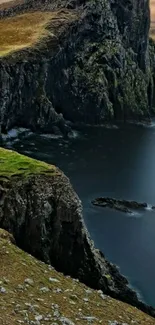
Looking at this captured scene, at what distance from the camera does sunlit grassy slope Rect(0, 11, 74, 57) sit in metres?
145

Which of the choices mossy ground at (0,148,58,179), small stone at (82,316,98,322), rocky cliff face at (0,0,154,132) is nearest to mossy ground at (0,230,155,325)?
small stone at (82,316,98,322)

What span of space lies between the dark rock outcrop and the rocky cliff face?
41.8 metres

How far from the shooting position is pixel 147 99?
187500 mm

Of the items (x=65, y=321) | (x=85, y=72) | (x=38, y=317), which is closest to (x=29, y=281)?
(x=65, y=321)

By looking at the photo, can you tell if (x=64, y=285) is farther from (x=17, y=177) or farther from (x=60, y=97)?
(x=60, y=97)

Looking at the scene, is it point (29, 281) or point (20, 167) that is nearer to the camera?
point (29, 281)

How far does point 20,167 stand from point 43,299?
22.4 meters

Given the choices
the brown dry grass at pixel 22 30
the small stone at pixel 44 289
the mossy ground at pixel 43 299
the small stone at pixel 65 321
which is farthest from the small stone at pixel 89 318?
the brown dry grass at pixel 22 30

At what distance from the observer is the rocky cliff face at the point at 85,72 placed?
449 ft

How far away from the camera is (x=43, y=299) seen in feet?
122

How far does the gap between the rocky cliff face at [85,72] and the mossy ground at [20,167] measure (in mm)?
68722

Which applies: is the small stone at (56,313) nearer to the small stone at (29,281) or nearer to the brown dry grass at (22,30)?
the small stone at (29,281)

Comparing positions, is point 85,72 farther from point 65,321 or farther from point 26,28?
point 65,321

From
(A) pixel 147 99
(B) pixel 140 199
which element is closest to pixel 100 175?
(B) pixel 140 199
